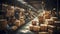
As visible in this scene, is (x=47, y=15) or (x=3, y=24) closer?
(x=3, y=24)

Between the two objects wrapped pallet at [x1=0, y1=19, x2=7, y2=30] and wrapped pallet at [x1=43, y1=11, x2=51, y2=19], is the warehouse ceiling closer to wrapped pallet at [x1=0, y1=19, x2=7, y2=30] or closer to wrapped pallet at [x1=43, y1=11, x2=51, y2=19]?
wrapped pallet at [x1=43, y1=11, x2=51, y2=19]

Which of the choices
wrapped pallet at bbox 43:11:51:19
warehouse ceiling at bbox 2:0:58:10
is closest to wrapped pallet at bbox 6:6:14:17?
warehouse ceiling at bbox 2:0:58:10

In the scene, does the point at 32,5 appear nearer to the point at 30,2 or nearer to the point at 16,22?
the point at 30,2

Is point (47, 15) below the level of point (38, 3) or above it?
below

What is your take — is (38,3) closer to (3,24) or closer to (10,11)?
→ (10,11)

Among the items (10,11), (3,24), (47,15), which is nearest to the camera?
(3,24)

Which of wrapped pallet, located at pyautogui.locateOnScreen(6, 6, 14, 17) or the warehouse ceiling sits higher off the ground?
the warehouse ceiling

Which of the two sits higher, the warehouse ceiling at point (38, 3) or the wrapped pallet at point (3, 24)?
the warehouse ceiling at point (38, 3)

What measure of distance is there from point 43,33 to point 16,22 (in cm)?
32

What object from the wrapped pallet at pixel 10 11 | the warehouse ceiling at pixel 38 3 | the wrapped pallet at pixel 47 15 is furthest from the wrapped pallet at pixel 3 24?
the wrapped pallet at pixel 47 15

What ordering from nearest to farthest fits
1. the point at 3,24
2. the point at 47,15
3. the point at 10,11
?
the point at 3,24 → the point at 10,11 → the point at 47,15

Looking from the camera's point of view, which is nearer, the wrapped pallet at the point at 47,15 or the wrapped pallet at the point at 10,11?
the wrapped pallet at the point at 10,11

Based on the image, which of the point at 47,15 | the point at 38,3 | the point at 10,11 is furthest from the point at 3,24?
the point at 47,15

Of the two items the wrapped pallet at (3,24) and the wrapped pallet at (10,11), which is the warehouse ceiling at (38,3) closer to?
the wrapped pallet at (10,11)
